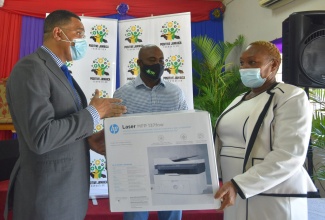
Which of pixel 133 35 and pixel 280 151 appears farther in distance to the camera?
pixel 133 35

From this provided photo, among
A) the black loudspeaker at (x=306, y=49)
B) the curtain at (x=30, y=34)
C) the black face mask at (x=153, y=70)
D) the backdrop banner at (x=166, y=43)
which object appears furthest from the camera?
the curtain at (x=30, y=34)

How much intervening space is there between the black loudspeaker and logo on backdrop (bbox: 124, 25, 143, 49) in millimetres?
2566

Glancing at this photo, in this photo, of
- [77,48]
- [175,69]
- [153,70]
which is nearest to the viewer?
[77,48]

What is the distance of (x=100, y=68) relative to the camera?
4.00m

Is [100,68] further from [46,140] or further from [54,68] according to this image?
[46,140]

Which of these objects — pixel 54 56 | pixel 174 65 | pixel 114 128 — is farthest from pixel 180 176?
pixel 174 65

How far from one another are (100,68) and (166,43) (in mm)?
1007

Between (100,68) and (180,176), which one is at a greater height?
(100,68)

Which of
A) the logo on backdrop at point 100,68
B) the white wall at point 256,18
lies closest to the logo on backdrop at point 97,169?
the logo on backdrop at point 100,68

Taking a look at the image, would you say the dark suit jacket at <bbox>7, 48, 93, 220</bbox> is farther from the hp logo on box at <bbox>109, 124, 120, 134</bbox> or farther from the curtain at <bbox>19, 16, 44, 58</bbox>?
the curtain at <bbox>19, 16, 44, 58</bbox>

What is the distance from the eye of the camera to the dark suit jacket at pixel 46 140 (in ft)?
3.92

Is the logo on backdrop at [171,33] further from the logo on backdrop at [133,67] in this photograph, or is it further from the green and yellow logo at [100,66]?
the green and yellow logo at [100,66]

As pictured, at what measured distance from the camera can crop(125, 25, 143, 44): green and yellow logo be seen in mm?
4277

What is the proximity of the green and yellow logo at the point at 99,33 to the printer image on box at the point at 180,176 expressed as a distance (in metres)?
3.10
